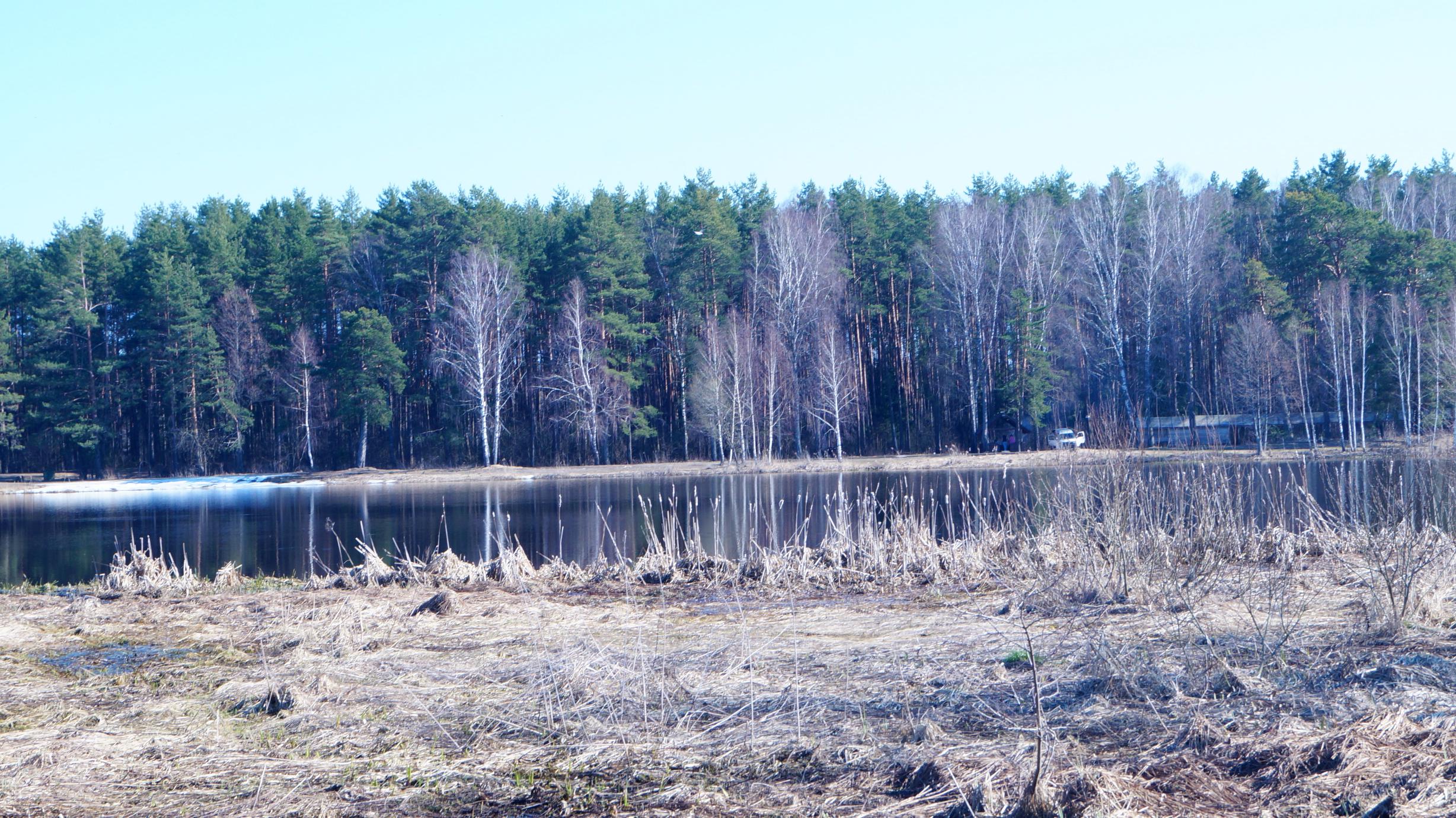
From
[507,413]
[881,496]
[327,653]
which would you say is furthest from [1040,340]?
[327,653]

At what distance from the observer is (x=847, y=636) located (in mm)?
9852

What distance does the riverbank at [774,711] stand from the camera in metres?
5.18

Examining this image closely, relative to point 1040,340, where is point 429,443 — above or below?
below

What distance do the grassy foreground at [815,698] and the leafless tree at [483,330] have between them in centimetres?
4275

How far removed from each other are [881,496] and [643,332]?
28.7 meters

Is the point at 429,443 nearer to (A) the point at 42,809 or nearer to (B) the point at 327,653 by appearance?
(B) the point at 327,653

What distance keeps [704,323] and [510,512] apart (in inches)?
1107

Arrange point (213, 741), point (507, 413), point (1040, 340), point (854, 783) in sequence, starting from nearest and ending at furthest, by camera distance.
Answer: point (854, 783), point (213, 741), point (1040, 340), point (507, 413)

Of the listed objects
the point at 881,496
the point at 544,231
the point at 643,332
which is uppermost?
the point at 544,231

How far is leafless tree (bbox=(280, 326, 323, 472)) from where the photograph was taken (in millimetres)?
59062

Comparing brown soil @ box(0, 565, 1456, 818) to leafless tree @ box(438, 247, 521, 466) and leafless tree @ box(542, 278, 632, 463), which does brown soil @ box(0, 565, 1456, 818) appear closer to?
leafless tree @ box(542, 278, 632, 463)

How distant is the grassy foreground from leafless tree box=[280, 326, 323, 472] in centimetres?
4858

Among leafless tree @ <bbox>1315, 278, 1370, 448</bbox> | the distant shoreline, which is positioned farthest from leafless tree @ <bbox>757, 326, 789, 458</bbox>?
leafless tree @ <bbox>1315, 278, 1370, 448</bbox>

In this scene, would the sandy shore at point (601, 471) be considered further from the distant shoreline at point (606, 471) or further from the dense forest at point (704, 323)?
the dense forest at point (704, 323)
